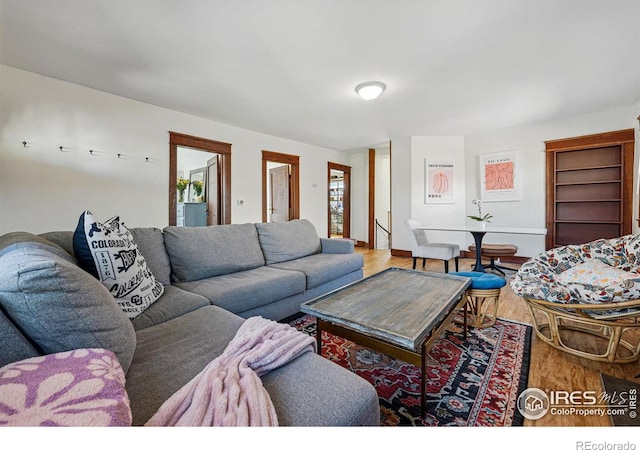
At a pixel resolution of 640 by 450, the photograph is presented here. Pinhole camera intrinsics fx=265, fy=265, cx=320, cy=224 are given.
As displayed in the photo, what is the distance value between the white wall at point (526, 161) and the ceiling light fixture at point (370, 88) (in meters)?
2.90

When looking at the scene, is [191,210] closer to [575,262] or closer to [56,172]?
[56,172]

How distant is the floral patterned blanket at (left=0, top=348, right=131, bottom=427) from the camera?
0.50 metres

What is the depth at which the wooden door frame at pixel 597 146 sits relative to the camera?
3805mm

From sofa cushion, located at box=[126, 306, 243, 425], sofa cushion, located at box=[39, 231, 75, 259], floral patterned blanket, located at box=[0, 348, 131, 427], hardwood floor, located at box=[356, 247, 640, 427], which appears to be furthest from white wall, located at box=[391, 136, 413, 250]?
floral patterned blanket, located at box=[0, 348, 131, 427]

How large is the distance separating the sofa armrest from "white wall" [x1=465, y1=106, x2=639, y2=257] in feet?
10.5

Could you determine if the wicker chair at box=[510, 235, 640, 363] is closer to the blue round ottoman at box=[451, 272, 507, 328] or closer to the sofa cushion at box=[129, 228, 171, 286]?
the blue round ottoman at box=[451, 272, 507, 328]

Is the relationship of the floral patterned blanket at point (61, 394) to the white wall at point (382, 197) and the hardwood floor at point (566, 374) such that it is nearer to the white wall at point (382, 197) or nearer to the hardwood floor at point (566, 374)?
the hardwood floor at point (566, 374)

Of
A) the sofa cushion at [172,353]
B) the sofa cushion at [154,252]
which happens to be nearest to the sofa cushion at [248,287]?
the sofa cushion at [154,252]

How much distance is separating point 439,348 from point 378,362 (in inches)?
18.5

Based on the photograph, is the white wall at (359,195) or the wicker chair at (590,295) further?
the white wall at (359,195)

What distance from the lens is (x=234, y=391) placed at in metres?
0.70

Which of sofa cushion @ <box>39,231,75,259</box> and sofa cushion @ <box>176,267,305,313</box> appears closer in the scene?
sofa cushion @ <box>39,231,75,259</box>

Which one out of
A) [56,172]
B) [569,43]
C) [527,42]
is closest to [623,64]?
[569,43]

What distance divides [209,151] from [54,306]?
4026 millimetres
